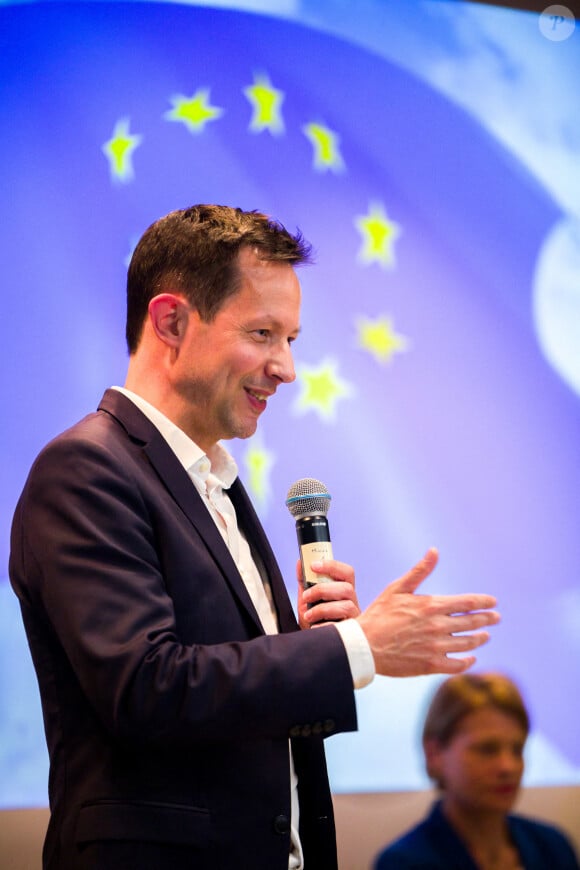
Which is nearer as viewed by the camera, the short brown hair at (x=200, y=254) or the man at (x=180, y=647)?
the man at (x=180, y=647)

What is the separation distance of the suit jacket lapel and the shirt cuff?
8.4 inches

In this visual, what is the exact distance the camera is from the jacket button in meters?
1.54

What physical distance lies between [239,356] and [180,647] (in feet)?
2.15

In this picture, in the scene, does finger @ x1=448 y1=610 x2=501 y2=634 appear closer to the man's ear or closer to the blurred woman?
the blurred woman

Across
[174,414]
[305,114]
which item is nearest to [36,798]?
[174,414]

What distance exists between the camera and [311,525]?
173 centimetres

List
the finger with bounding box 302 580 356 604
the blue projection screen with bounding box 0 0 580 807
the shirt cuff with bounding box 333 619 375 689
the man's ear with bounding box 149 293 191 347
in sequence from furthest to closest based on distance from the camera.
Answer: the blue projection screen with bounding box 0 0 580 807, the man's ear with bounding box 149 293 191 347, the finger with bounding box 302 580 356 604, the shirt cuff with bounding box 333 619 375 689

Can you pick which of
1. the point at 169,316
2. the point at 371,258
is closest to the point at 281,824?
the point at 169,316

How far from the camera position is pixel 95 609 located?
4.70 ft

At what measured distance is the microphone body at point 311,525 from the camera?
1.69 m

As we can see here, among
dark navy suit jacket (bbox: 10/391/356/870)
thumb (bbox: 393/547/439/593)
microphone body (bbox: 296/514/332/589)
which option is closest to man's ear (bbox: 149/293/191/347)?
dark navy suit jacket (bbox: 10/391/356/870)

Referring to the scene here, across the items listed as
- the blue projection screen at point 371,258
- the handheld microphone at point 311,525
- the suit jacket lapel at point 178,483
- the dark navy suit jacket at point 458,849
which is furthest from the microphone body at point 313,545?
the blue projection screen at point 371,258

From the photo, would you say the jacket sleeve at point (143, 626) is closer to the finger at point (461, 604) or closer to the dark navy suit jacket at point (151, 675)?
the dark navy suit jacket at point (151, 675)

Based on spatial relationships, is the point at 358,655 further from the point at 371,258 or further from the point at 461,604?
the point at 371,258
